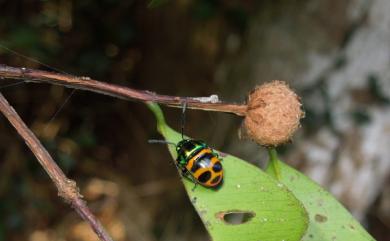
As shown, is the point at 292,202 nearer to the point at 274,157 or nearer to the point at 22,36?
the point at 274,157

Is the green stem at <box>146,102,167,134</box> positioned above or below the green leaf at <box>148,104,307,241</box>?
above

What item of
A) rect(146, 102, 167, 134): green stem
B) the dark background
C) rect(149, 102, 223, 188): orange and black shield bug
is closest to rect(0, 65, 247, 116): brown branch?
rect(146, 102, 167, 134): green stem

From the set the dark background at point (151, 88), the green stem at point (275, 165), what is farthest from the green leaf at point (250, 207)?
the dark background at point (151, 88)

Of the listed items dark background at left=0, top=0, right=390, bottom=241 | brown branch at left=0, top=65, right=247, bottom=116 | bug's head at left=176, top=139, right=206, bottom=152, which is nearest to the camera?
brown branch at left=0, top=65, right=247, bottom=116

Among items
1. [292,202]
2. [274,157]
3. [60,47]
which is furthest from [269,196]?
[60,47]

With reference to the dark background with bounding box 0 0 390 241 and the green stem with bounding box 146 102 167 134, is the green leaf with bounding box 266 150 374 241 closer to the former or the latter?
the green stem with bounding box 146 102 167 134

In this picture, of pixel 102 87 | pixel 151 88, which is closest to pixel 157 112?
pixel 102 87
